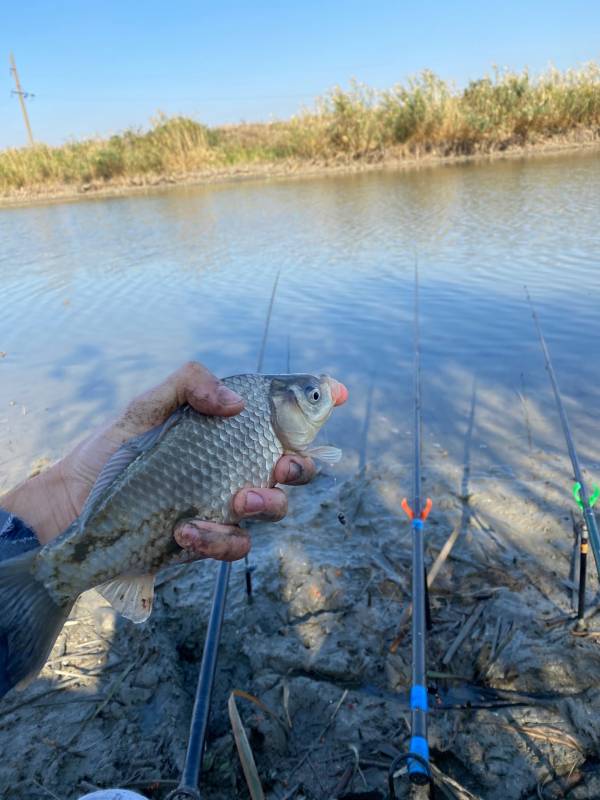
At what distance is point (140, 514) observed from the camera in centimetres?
171

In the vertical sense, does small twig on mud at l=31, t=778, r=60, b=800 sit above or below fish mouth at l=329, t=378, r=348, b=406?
below

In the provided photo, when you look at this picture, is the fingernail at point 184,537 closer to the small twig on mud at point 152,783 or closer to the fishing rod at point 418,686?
the fishing rod at point 418,686

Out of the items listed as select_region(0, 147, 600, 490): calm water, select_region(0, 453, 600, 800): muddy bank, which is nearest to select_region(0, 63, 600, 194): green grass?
select_region(0, 147, 600, 490): calm water

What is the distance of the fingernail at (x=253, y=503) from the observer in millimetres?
1866

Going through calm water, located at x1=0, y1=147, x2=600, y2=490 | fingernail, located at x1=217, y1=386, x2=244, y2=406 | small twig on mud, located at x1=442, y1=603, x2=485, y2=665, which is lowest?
calm water, located at x1=0, y1=147, x2=600, y2=490

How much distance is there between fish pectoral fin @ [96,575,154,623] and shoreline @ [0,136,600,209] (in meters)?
21.9

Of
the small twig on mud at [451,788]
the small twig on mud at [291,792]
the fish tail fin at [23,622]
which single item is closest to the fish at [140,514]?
the fish tail fin at [23,622]

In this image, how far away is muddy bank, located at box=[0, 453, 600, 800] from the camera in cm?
204

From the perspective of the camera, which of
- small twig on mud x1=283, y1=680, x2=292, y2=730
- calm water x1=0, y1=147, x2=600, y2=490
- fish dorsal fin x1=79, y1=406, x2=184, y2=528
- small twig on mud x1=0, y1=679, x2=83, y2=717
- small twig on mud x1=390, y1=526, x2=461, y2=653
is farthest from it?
calm water x1=0, y1=147, x2=600, y2=490

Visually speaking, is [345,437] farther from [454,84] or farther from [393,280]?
[454,84]

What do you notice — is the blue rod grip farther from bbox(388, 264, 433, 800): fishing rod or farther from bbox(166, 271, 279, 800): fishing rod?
bbox(166, 271, 279, 800): fishing rod

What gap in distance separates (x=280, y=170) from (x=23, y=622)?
83.0 ft

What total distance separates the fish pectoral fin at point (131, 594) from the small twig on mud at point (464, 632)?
4.18 ft

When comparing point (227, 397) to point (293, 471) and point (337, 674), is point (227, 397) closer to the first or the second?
point (293, 471)
